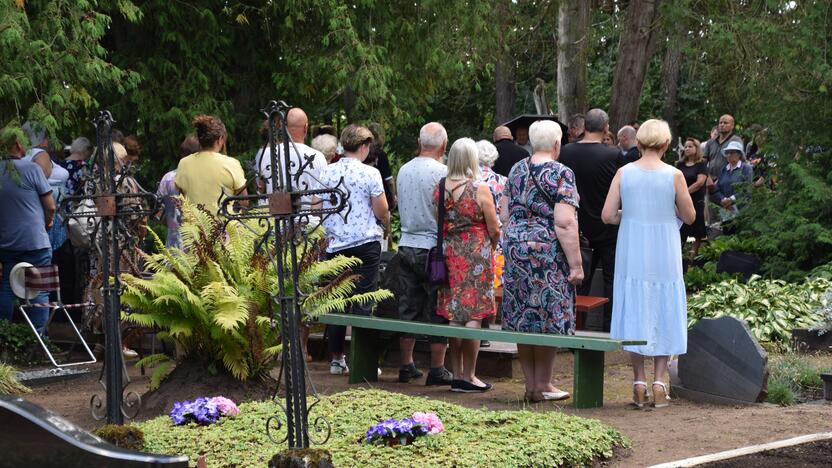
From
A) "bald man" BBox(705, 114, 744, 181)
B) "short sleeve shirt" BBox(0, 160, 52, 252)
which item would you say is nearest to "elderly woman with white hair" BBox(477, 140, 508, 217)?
"short sleeve shirt" BBox(0, 160, 52, 252)

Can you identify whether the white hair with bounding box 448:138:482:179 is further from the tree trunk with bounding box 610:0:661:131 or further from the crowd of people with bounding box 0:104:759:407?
the tree trunk with bounding box 610:0:661:131

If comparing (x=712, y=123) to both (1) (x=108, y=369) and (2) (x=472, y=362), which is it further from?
(1) (x=108, y=369)

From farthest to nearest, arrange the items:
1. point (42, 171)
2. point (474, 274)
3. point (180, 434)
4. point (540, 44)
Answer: point (540, 44) → point (42, 171) → point (474, 274) → point (180, 434)

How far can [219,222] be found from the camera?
9.40 meters

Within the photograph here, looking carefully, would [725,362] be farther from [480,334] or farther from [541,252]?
[480,334]

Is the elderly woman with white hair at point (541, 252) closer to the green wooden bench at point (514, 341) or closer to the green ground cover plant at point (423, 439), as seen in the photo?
the green wooden bench at point (514, 341)

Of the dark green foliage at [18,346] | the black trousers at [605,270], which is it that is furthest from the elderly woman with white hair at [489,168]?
the dark green foliage at [18,346]

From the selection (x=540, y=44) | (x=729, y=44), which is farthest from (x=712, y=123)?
(x=729, y=44)

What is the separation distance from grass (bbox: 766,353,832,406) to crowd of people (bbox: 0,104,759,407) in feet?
2.67

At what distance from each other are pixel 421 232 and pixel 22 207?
170 inches

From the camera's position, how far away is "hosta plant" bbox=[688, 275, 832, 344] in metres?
12.4

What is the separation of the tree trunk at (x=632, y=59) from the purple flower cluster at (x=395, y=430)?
12.2m

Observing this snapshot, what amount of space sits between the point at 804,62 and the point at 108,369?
10584 millimetres

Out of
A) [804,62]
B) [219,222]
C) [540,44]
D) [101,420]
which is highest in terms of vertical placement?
[540,44]
